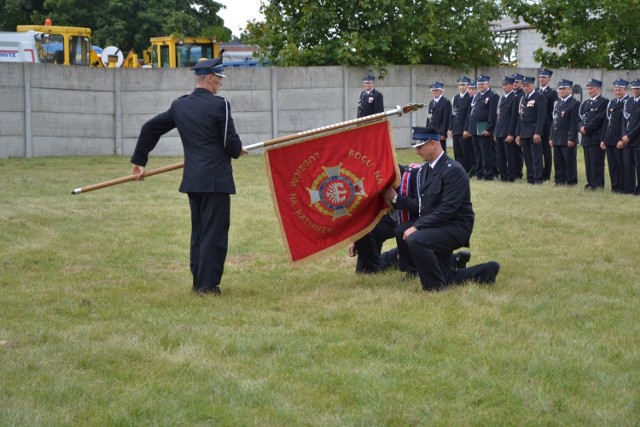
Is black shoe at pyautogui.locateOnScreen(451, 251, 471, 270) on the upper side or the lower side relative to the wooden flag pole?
lower

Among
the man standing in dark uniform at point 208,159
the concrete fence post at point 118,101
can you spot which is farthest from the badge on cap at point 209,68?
the concrete fence post at point 118,101

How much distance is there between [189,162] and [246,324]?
1786 mm

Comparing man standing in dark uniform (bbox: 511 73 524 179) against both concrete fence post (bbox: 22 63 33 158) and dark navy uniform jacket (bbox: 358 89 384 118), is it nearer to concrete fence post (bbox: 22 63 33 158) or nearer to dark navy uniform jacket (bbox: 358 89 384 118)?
dark navy uniform jacket (bbox: 358 89 384 118)

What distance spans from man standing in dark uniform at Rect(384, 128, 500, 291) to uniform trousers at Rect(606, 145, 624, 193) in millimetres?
9479

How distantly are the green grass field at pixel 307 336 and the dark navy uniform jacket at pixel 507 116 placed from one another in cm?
684

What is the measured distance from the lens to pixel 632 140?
58.5 ft

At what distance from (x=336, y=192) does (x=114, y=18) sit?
144ft

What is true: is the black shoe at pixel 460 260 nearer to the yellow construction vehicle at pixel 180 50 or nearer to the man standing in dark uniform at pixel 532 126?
the man standing in dark uniform at pixel 532 126

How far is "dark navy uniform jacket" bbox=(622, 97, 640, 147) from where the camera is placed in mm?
17625

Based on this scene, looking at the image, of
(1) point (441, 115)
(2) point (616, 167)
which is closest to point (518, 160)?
(1) point (441, 115)

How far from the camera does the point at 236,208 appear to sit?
1606 cm

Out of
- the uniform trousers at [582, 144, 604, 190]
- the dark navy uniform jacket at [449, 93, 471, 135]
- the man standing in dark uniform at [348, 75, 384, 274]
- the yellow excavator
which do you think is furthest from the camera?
the yellow excavator

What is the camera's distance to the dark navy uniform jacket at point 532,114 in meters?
19.8

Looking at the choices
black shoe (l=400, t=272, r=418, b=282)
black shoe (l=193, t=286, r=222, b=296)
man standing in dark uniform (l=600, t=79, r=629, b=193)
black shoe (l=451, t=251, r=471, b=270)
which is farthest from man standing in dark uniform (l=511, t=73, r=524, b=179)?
black shoe (l=193, t=286, r=222, b=296)
